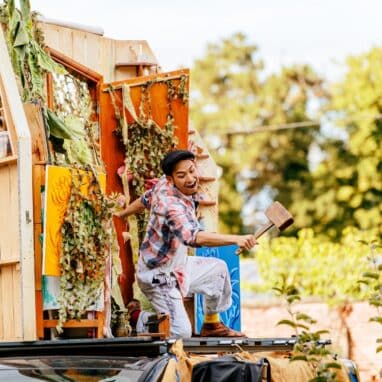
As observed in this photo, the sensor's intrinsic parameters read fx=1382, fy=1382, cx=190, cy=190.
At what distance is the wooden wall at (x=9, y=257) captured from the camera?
7.30 meters

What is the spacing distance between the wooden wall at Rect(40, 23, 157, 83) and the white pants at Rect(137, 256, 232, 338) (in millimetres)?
1466

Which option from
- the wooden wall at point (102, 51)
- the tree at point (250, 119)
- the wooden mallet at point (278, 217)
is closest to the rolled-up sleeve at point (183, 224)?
the wooden mallet at point (278, 217)

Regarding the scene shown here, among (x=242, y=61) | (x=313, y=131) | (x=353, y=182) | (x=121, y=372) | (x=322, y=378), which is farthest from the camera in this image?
A: (x=242, y=61)

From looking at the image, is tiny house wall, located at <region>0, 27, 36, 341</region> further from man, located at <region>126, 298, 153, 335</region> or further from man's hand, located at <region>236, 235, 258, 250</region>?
man's hand, located at <region>236, 235, 258, 250</region>

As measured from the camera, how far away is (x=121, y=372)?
6.02m

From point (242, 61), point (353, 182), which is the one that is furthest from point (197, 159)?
point (242, 61)

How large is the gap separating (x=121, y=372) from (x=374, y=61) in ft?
94.8

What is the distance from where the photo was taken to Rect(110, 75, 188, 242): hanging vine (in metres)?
8.80

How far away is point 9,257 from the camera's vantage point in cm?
734

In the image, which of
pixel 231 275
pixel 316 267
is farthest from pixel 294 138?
pixel 231 275

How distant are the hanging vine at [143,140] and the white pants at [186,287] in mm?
603

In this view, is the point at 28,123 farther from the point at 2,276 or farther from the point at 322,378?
the point at 322,378

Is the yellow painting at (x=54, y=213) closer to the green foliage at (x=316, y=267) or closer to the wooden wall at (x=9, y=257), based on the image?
the wooden wall at (x=9, y=257)

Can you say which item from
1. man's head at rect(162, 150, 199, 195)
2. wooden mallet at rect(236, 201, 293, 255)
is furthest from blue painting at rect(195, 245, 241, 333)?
wooden mallet at rect(236, 201, 293, 255)
